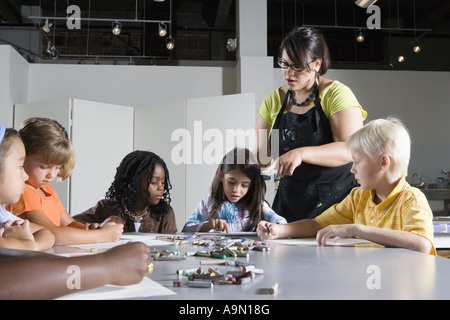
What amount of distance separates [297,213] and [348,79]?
3.88m

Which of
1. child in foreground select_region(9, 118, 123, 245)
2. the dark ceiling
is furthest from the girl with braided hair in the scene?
the dark ceiling

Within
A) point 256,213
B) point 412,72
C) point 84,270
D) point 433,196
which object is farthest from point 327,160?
point 412,72

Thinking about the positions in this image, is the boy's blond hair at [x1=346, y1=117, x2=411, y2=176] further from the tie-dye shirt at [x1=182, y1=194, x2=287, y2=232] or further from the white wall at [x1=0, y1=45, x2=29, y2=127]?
the white wall at [x1=0, y1=45, x2=29, y2=127]

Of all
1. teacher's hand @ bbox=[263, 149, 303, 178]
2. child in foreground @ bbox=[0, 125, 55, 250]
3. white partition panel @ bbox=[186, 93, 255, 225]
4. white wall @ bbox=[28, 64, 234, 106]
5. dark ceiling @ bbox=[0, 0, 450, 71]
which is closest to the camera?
child in foreground @ bbox=[0, 125, 55, 250]

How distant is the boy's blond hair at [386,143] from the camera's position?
1.45 metres

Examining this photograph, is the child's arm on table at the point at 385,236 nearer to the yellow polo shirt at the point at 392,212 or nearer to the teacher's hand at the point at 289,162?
the yellow polo shirt at the point at 392,212

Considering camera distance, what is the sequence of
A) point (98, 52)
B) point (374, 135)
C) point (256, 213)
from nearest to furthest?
point (374, 135) → point (256, 213) → point (98, 52)

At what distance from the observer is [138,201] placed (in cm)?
225

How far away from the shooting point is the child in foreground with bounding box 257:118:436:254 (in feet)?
4.19

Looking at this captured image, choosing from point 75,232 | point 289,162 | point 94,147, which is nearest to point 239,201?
point 289,162

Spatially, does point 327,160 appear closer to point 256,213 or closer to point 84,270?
point 256,213

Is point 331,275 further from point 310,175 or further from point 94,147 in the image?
point 94,147

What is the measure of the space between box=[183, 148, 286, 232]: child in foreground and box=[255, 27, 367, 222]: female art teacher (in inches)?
8.5
